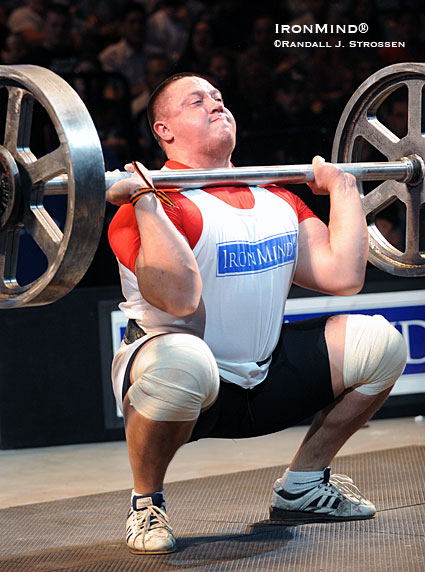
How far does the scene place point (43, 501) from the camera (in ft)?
9.80

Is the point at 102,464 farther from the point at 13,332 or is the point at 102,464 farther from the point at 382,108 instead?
the point at 382,108

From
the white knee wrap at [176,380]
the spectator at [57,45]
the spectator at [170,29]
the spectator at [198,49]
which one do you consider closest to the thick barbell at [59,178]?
the white knee wrap at [176,380]

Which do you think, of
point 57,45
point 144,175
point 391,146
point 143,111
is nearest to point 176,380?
point 144,175

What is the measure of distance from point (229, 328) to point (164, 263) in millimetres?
287

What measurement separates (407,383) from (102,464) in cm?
135

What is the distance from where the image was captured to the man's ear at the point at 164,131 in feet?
7.91

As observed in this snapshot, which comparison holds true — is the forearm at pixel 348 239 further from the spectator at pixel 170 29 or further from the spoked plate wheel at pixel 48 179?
the spectator at pixel 170 29

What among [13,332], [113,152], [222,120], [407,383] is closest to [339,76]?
[113,152]

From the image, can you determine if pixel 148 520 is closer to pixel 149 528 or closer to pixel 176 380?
pixel 149 528

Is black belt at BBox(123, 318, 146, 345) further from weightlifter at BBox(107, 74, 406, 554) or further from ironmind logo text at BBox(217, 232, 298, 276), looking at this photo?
ironmind logo text at BBox(217, 232, 298, 276)

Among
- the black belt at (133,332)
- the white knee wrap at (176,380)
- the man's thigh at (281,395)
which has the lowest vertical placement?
the man's thigh at (281,395)

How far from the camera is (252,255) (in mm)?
2277

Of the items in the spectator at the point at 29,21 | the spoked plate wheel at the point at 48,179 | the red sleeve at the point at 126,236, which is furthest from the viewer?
the spectator at the point at 29,21

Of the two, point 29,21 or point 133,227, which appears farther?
point 29,21
